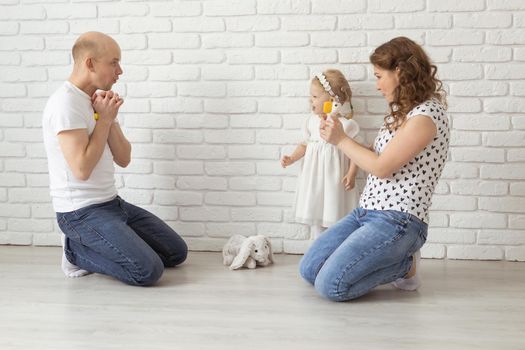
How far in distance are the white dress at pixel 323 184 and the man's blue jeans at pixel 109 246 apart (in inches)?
29.4

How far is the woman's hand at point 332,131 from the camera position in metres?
2.69

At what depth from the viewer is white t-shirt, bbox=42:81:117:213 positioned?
9.20 feet

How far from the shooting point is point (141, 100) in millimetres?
3408

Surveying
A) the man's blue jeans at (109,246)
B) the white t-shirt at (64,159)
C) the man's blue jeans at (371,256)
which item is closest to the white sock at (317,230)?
the man's blue jeans at (371,256)

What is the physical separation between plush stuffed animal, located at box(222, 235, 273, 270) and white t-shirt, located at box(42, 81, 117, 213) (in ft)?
2.14

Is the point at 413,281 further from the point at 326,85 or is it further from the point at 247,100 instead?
the point at 247,100

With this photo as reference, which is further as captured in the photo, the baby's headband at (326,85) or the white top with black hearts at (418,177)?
the baby's headband at (326,85)

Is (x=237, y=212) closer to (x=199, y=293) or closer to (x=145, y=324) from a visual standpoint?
(x=199, y=293)

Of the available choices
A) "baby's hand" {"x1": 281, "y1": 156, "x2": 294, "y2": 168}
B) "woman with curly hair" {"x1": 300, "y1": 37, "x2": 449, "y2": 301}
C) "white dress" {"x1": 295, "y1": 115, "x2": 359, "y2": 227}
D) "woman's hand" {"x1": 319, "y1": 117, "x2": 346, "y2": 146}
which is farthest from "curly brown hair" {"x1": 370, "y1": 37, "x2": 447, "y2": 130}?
"baby's hand" {"x1": 281, "y1": 156, "x2": 294, "y2": 168}

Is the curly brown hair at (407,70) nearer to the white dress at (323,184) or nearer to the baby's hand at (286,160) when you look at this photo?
the white dress at (323,184)

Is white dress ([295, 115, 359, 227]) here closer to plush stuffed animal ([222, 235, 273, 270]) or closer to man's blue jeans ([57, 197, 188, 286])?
plush stuffed animal ([222, 235, 273, 270])

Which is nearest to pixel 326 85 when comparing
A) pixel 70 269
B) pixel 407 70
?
pixel 407 70

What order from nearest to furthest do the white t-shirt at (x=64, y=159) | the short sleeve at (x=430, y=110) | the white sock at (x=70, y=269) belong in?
1. the short sleeve at (x=430, y=110)
2. the white t-shirt at (x=64, y=159)
3. the white sock at (x=70, y=269)

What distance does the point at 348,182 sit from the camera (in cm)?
311
